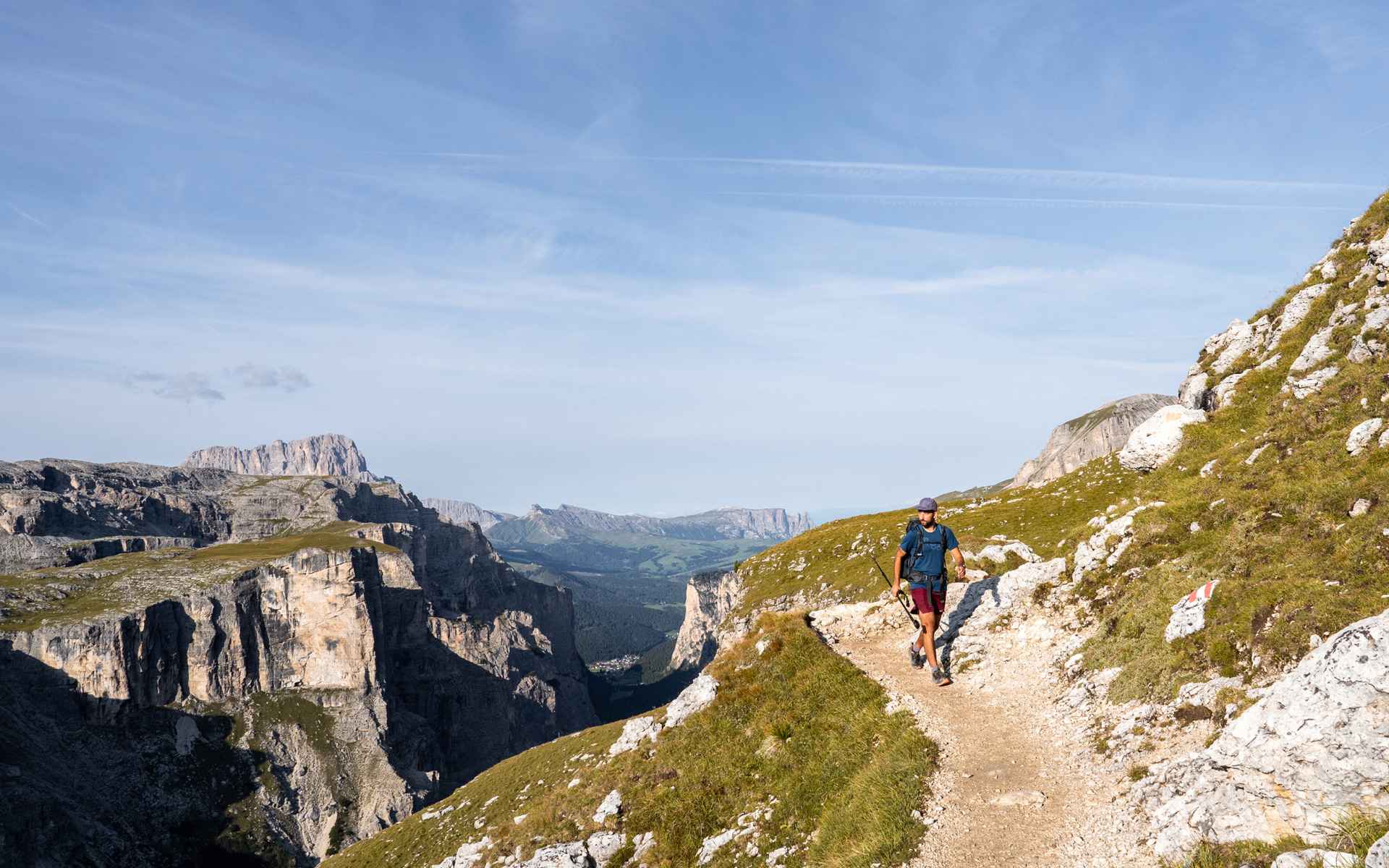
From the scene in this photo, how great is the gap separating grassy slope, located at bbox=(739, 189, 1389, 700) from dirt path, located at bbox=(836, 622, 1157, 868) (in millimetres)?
2240

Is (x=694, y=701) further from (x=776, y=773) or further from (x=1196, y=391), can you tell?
(x=1196, y=391)

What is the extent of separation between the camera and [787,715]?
24.8 meters

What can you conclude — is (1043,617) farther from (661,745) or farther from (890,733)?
(661,745)

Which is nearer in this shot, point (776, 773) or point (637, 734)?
point (776, 773)

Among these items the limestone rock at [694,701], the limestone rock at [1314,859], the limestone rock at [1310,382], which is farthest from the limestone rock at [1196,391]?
the limestone rock at [1314,859]

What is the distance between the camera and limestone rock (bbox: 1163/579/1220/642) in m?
17.9

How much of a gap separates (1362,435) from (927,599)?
43.8 ft

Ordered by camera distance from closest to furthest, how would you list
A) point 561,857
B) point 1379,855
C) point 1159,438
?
point 1379,855 < point 561,857 < point 1159,438

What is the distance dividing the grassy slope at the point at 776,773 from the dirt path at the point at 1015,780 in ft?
2.54

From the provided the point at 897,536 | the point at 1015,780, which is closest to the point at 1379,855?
the point at 1015,780

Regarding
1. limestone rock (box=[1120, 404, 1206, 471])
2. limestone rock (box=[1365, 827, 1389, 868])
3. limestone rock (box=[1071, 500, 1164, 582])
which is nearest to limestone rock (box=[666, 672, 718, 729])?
limestone rock (box=[1071, 500, 1164, 582])

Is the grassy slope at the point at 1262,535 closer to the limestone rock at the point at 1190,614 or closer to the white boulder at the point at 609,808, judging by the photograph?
the limestone rock at the point at 1190,614

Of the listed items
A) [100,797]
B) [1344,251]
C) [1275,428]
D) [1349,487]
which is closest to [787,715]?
[1349,487]

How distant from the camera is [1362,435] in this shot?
841 inches
